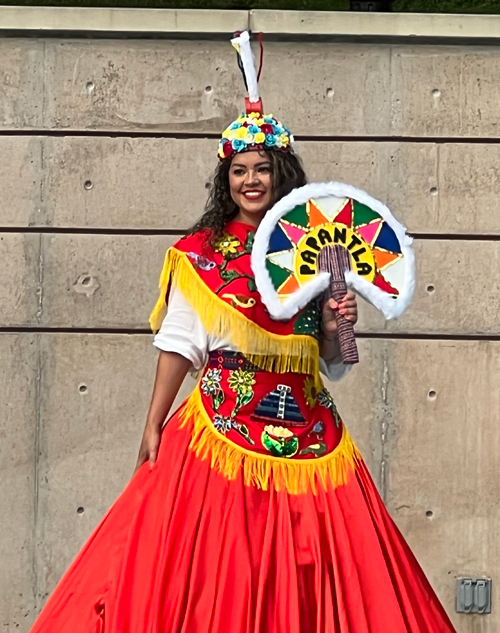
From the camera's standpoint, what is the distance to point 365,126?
591cm

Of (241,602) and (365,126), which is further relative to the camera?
(365,126)

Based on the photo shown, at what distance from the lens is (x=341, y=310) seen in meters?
3.74

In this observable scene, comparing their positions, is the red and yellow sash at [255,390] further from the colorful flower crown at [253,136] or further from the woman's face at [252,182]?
the colorful flower crown at [253,136]

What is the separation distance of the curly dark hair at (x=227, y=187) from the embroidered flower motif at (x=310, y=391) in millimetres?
557

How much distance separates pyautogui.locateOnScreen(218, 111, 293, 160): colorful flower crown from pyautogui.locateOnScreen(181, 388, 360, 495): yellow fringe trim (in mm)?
873

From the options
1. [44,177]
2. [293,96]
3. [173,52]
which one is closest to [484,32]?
[293,96]

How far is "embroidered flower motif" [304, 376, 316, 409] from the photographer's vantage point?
156 inches

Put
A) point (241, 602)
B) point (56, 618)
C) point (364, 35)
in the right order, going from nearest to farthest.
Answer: point (241, 602) < point (56, 618) < point (364, 35)

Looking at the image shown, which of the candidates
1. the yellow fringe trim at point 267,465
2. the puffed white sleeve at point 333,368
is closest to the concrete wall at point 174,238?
the puffed white sleeve at point 333,368

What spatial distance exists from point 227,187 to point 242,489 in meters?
1.02

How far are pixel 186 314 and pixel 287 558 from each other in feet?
2.79

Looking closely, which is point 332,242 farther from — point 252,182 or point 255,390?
point 255,390

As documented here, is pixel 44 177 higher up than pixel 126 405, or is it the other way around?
pixel 44 177

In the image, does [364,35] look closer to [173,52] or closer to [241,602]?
[173,52]
